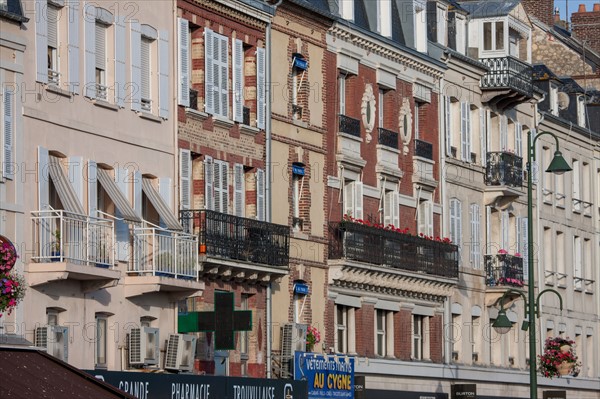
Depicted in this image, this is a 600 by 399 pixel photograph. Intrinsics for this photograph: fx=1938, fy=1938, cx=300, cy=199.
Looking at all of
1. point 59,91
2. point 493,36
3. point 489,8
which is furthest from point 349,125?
point 59,91

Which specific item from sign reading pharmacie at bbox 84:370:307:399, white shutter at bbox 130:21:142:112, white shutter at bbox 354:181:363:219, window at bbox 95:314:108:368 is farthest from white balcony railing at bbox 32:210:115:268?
white shutter at bbox 354:181:363:219

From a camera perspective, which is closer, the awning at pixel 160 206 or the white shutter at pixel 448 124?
the awning at pixel 160 206

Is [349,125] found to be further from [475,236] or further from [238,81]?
[475,236]

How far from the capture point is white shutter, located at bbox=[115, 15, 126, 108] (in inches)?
1614

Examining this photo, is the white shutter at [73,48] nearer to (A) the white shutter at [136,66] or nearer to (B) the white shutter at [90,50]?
(B) the white shutter at [90,50]

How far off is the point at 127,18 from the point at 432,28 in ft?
63.0

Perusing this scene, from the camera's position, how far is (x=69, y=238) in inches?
1481

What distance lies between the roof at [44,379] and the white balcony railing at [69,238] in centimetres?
453

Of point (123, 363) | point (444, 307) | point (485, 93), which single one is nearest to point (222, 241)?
point (123, 363)

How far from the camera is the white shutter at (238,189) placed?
152ft

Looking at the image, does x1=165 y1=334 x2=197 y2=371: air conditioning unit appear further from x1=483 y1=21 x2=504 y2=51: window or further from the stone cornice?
x1=483 y1=21 x2=504 y2=51: window

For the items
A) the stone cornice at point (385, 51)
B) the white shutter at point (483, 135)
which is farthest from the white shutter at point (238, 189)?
the white shutter at point (483, 135)

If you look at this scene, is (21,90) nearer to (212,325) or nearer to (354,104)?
(212,325)

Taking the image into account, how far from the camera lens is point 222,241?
44.3 m
